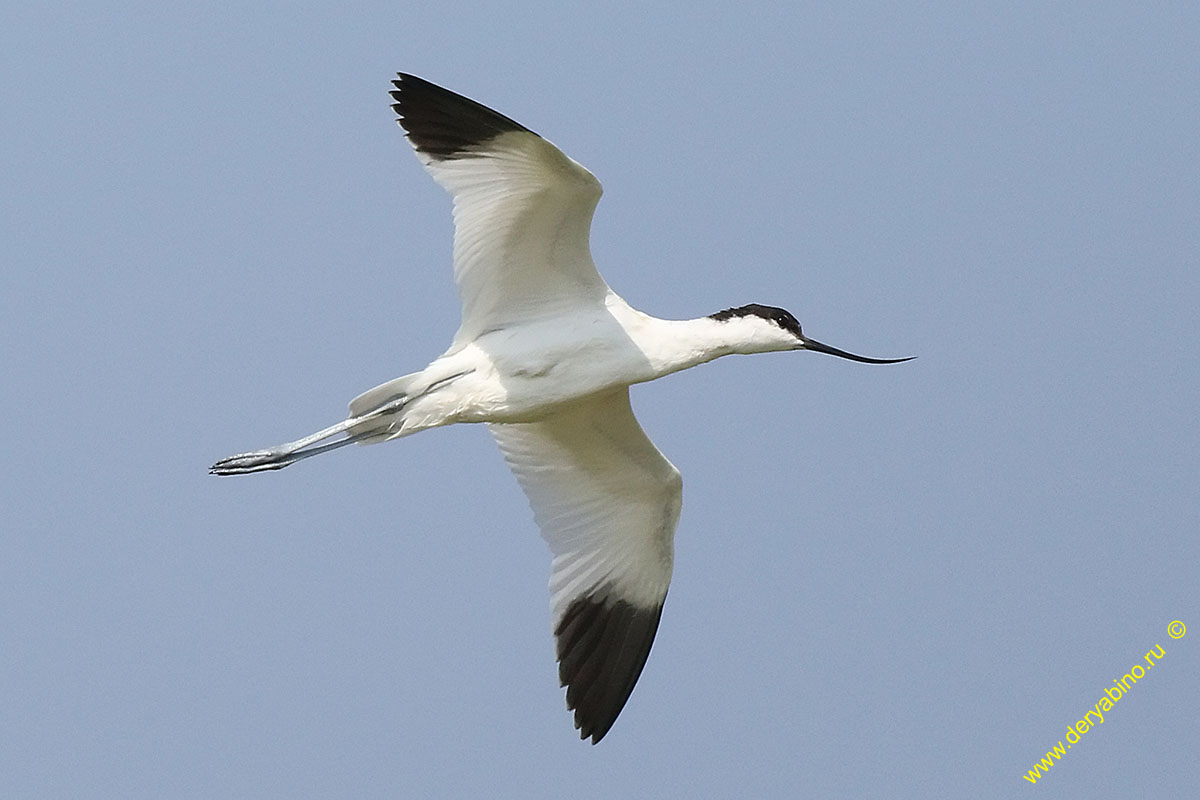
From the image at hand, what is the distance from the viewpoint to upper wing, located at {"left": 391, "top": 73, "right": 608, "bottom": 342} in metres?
7.84

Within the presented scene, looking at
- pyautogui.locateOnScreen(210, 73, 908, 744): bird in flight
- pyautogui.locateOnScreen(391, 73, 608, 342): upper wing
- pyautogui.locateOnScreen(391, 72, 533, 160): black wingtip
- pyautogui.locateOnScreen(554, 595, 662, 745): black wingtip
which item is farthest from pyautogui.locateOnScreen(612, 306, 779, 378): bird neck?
pyautogui.locateOnScreen(554, 595, 662, 745): black wingtip

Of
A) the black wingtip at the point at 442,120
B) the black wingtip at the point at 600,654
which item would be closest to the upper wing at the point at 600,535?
the black wingtip at the point at 600,654

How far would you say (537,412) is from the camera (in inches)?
330

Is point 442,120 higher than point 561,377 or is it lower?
higher

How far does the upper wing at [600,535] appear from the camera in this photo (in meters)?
9.09

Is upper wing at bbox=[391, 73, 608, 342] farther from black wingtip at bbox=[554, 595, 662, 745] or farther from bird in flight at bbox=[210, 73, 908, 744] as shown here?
black wingtip at bbox=[554, 595, 662, 745]

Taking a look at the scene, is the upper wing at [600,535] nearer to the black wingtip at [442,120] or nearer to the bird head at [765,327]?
the bird head at [765,327]

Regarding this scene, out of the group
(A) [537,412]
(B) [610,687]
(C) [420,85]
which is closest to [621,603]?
(B) [610,687]

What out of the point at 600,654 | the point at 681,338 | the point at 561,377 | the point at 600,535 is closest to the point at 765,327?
the point at 681,338

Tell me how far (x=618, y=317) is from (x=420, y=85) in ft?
4.86

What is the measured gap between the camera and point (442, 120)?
7.92 meters

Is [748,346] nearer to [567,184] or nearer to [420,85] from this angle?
[567,184]

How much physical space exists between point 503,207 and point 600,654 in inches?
101

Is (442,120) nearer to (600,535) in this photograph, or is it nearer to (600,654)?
(600,535)
